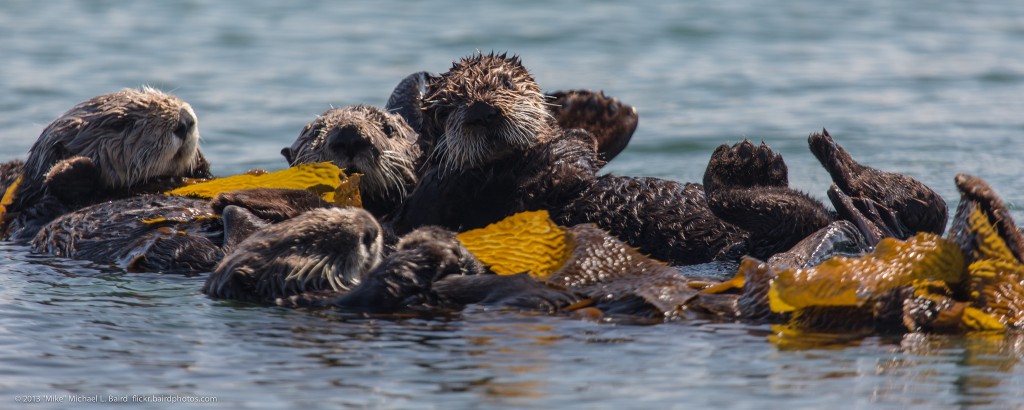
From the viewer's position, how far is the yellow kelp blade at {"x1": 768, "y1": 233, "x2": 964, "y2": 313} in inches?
169

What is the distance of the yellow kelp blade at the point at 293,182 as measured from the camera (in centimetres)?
587

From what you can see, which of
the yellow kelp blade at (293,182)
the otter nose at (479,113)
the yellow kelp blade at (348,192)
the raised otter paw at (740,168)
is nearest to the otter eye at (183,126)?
the yellow kelp blade at (293,182)

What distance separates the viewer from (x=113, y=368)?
4133 mm

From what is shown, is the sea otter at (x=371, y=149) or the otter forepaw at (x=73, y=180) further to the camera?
the otter forepaw at (x=73, y=180)

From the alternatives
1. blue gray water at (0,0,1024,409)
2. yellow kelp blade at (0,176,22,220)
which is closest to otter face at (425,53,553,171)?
blue gray water at (0,0,1024,409)

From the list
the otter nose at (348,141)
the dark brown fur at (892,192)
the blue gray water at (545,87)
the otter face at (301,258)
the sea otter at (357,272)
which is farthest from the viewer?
the otter nose at (348,141)

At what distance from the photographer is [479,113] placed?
17.7 ft

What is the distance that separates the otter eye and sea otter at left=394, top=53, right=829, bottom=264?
1403 mm

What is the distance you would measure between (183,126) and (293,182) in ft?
2.89

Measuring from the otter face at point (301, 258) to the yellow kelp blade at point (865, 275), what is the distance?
1.57 metres

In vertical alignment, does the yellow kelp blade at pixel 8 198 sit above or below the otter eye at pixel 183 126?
below

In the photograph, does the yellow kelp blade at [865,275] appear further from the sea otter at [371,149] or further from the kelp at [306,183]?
the kelp at [306,183]

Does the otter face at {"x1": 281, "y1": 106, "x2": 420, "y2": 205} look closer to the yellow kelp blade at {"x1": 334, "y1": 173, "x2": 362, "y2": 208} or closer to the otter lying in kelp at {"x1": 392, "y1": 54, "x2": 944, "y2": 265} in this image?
the yellow kelp blade at {"x1": 334, "y1": 173, "x2": 362, "y2": 208}

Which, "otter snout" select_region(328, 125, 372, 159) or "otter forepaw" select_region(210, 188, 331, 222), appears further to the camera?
"otter snout" select_region(328, 125, 372, 159)
